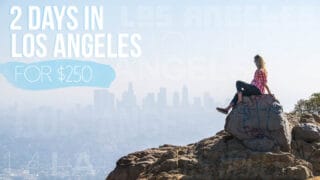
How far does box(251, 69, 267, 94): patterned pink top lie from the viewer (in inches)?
1724

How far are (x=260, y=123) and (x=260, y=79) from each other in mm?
2755

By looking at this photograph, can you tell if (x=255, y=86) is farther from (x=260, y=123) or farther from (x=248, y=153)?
(x=248, y=153)

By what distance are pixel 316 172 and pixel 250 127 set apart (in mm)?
4892

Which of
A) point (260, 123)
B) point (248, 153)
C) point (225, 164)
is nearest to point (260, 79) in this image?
point (260, 123)

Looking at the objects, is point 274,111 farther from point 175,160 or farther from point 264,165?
point 175,160

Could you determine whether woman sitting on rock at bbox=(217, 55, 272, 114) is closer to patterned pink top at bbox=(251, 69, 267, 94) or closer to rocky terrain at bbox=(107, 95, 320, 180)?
patterned pink top at bbox=(251, 69, 267, 94)

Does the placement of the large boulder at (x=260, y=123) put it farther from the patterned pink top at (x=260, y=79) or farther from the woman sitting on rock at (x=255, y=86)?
the patterned pink top at (x=260, y=79)

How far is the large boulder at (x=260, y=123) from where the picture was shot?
4409 cm

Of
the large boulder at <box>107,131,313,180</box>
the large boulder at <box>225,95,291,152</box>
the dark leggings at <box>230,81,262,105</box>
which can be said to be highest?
the dark leggings at <box>230,81,262,105</box>

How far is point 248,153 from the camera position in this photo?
43156 millimetres

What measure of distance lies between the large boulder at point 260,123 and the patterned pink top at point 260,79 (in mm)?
677

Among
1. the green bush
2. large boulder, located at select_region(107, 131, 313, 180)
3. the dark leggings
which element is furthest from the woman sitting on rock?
the green bush

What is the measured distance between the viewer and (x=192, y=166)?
4288cm

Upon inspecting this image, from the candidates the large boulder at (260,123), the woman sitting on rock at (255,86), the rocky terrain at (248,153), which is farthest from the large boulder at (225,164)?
the woman sitting on rock at (255,86)
